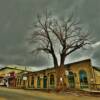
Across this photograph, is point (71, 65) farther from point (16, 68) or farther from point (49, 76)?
point (16, 68)

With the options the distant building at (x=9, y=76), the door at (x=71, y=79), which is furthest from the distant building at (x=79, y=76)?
the distant building at (x=9, y=76)

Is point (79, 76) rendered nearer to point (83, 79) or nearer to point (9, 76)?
point (83, 79)

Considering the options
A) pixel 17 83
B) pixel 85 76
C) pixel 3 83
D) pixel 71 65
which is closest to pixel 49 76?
pixel 71 65

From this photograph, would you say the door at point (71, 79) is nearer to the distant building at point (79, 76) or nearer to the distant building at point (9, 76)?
the distant building at point (79, 76)

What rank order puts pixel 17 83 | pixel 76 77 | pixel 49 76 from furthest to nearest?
pixel 17 83 < pixel 49 76 < pixel 76 77

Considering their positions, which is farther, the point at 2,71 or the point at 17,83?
the point at 2,71

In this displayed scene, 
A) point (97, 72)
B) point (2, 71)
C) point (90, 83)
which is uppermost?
point (2, 71)

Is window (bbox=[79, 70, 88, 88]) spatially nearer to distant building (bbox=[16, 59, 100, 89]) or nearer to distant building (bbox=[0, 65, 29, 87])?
distant building (bbox=[16, 59, 100, 89])

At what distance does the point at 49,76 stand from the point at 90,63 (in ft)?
35.6

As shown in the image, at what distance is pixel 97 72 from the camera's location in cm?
3584

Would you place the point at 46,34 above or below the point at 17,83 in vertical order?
above

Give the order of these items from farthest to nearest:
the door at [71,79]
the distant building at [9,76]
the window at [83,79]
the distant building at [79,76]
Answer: the distant building at [9,76], the door at [71,79], the window at [83,79], the distant building at [79,76]

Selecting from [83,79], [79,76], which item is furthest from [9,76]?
[83,79]

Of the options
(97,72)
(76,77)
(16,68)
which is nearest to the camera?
(76,77)
